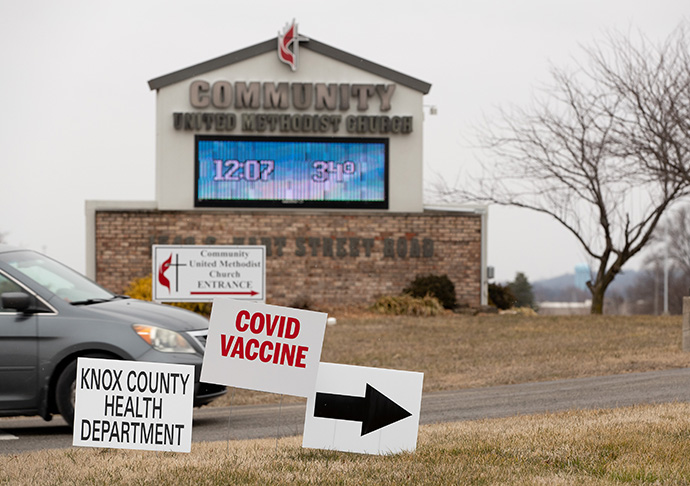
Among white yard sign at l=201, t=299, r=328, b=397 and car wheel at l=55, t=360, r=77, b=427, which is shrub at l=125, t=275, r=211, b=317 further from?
white yard sign at l=201, t=299, r=328, b=397

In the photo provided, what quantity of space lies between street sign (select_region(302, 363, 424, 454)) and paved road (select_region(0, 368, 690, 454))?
6.66 ft

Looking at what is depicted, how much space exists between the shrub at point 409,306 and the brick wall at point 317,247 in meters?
0.91

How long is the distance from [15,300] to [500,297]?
2369 cm

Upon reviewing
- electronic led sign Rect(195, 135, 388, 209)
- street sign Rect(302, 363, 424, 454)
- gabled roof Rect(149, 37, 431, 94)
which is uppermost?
gabled roof Rect(149, 37, 431, 94)

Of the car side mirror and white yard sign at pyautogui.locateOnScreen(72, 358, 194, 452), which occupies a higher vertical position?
the car side mirror

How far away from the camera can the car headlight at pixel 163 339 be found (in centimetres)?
960

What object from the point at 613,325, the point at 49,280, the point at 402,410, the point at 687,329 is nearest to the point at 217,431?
the point at 49,280

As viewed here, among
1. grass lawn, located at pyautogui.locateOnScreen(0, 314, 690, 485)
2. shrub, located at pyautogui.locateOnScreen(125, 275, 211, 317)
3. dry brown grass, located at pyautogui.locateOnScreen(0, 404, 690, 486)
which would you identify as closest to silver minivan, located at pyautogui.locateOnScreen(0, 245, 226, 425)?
grass lawn, located at pyautogui.locateOnScreen(0, 314, 690, 485)

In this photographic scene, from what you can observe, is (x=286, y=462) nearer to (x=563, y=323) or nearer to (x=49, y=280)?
(x=49, y=280)

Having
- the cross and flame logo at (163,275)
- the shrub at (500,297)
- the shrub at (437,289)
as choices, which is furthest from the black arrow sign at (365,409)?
the shrub at (500,297)

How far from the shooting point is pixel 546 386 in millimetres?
13461

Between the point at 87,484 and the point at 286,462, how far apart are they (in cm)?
Answer: 127

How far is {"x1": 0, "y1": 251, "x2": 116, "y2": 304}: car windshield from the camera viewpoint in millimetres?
9898

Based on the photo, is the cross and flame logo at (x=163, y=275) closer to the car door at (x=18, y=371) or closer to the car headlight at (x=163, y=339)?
the car headlight at (x=163, y=339)
